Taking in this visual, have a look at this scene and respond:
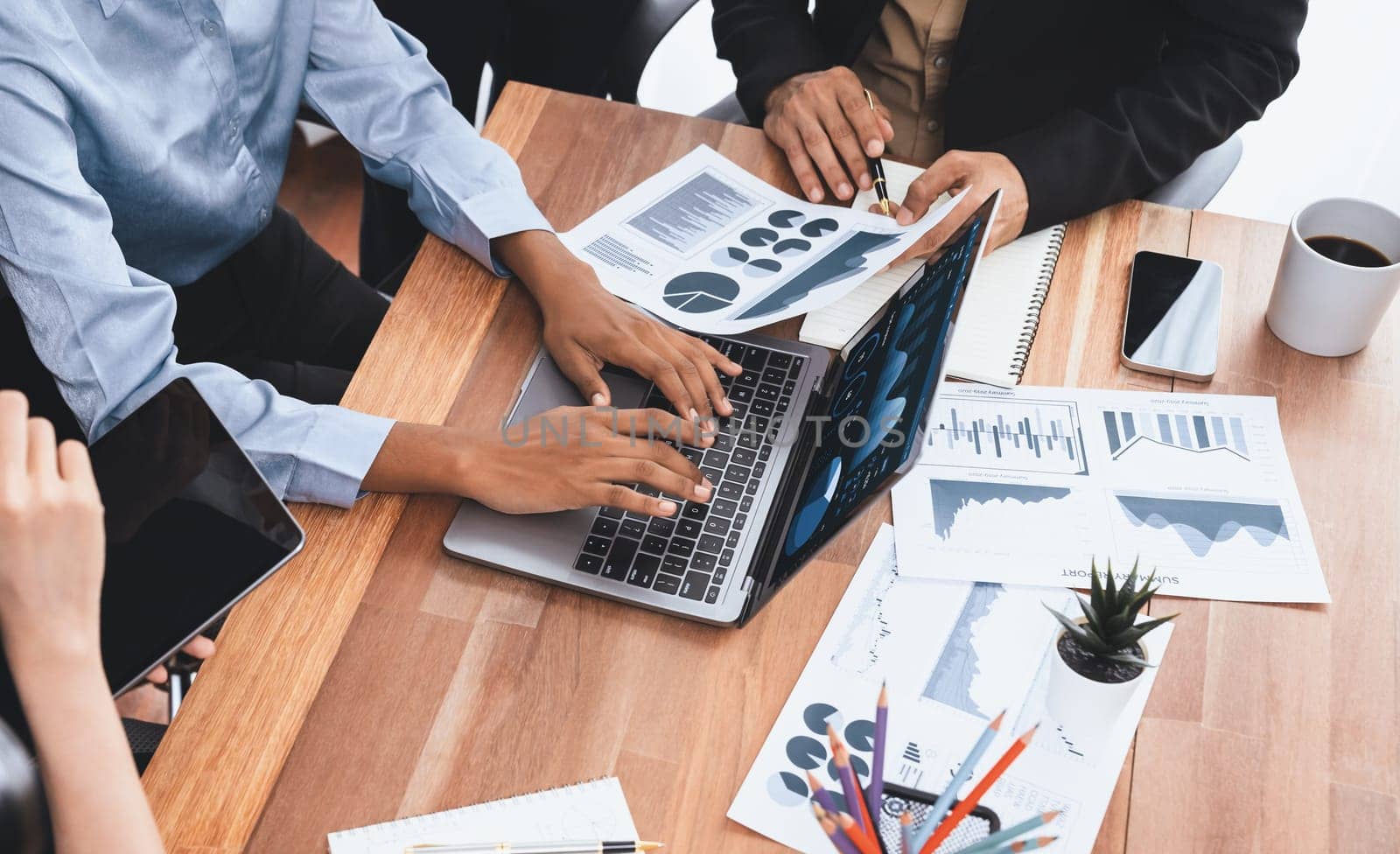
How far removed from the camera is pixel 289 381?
144cm

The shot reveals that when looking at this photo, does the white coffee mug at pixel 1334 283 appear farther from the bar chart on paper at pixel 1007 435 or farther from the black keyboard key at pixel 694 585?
the black keyboard key at pixel 694 585

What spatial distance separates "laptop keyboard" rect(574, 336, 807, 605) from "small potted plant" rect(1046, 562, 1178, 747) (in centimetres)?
29

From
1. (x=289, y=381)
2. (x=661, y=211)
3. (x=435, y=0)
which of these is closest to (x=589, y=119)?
(x=661, y=211)

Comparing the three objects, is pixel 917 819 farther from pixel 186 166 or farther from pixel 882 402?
pixel 186 166

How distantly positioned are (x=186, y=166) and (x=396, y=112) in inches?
9.6

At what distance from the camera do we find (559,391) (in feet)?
3.80

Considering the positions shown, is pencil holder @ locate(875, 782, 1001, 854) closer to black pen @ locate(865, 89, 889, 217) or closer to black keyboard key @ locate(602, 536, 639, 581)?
black keyboard key @ locate(602, 536, 639, 581)

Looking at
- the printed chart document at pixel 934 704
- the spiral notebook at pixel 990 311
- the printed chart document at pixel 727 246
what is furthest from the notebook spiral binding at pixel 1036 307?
the printed chart document at pixel 934 704

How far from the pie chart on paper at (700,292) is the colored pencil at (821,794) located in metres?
0.53

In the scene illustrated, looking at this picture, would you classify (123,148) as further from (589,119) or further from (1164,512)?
(1164,512)

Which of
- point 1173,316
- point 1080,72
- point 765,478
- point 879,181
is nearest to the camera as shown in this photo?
point 765,478

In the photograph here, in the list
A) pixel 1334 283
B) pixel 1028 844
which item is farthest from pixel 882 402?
pixel 1334 283

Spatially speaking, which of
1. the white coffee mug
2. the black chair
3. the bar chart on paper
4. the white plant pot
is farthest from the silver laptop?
the black chair

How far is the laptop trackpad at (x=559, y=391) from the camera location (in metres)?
1.14
